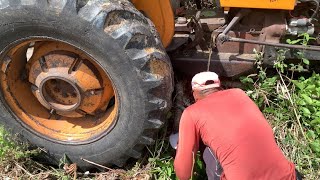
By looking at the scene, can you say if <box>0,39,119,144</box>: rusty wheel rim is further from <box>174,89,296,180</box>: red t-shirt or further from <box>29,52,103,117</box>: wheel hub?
<box>174,89,296,180</box>: red t-shirt

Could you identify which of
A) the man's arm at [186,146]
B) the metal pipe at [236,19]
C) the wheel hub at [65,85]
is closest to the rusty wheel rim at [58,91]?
the wheel hub at [65,85]

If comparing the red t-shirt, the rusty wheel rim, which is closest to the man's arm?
the red t-shirt

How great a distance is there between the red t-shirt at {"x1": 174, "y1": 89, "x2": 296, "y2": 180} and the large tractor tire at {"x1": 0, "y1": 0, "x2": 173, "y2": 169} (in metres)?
0.31

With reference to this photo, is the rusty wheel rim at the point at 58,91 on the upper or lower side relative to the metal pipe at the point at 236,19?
lower

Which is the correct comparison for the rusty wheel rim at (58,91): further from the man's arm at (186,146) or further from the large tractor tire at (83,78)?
the man's arm at (186,146)

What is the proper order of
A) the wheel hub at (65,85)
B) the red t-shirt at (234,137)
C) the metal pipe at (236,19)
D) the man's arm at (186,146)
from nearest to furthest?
the red t-shirt at (234,137), the man's arm at (186,146), the wheel hub at (65,85), the metal pipe at (236,19)

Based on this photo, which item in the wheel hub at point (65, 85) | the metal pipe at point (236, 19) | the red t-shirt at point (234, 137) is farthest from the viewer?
the metal pipe at point (236, 19)

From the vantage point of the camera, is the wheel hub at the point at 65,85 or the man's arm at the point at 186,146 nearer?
the man's arm at the point at 186,146

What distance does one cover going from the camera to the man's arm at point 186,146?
3076mm

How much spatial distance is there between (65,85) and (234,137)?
1.32m

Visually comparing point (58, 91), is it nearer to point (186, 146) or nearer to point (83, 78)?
point (83, 78)

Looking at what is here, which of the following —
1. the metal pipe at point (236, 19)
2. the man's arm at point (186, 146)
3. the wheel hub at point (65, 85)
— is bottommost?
the man's arm at point (186, 146)

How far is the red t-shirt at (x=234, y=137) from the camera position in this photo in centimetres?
292

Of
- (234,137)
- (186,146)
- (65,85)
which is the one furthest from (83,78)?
(234,137)
